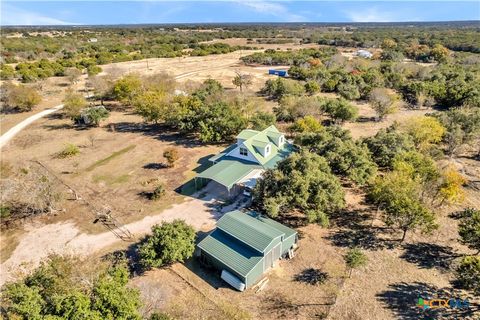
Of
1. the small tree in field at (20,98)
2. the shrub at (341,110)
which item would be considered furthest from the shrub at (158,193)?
the small tree in field at (20,98)

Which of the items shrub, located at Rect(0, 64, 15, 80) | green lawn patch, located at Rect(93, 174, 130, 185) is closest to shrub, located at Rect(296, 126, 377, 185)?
green lawn patch, located at Rect(93, 174, 130, 185)

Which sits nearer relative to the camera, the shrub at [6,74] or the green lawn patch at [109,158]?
the green lawn patch at [109,158]

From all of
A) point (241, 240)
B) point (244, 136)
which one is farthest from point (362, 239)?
point (244, 136)

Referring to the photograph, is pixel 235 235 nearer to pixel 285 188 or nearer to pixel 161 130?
pixel 285 188

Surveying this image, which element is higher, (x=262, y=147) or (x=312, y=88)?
(x=312, y=88)

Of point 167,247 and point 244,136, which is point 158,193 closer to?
point 167,247

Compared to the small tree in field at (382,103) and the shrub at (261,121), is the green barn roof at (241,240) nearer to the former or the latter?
the shrub at (261,121)
